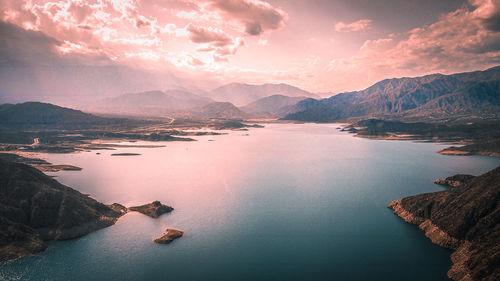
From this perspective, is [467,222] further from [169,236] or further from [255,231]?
[169,236]

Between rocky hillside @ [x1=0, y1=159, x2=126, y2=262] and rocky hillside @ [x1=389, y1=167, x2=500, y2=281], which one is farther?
rocky hillside @ [x1=0, y1=159, x2=126, y2=262]

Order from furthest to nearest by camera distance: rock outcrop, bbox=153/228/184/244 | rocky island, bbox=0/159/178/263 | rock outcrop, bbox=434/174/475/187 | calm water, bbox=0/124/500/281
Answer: rock outcrop, bbox=434/174/475/187 < rock outcrop, bbox=153/228/184/244 < rocky island, bbox=0/159/178/263 < calm water, bbox=0/124/500/281

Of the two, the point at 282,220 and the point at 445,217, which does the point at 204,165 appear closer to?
the point at 282,220

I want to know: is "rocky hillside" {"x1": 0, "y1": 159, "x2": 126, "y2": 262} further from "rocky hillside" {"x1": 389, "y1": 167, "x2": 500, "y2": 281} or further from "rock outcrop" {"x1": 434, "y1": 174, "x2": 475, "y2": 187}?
"rock outcrop" {"x1": 434, "y1": 174, "x2": 475, "y2": 187}

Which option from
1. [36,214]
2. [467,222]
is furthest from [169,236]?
[467,222]

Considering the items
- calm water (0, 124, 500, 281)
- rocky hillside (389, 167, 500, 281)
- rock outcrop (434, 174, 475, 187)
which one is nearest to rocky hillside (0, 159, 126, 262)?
calm water (0, 124, 500, 281)

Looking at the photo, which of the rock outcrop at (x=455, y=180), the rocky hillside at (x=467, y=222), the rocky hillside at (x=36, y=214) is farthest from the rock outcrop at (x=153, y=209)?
the rock outcrop at (x=455, y=180)

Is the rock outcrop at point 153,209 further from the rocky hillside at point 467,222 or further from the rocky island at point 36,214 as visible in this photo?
the rocky hillside at point 467,222
